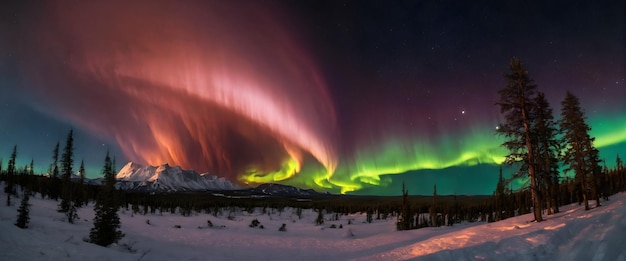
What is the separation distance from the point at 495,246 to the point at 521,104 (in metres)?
14.8

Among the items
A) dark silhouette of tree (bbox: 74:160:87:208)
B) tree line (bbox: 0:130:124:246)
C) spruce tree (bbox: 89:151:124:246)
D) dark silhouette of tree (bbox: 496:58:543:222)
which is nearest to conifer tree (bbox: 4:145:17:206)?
tree line (bbox: 0:130:124:246)

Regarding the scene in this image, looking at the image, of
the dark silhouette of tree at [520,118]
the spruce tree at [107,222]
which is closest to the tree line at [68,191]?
the spruce tree at [107,222]

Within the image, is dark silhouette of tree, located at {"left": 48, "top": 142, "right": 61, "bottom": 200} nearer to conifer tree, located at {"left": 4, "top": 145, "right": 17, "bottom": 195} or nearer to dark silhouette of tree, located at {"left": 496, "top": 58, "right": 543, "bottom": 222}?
conifer tree, located at {"left": 4, "top": 145, "right": 17, "bottom": 195}

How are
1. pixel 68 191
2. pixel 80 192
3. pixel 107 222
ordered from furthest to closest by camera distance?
1. pixel 80 192
2. pixel 68 191
3. pixel 107 222

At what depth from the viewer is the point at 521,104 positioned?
27.4 m

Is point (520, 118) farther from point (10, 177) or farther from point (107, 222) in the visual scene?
point (10, 177)

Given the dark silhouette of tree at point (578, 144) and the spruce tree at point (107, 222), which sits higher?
the dark silhouette of tree at point (578, 144)

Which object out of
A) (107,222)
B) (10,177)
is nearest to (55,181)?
(10,177)

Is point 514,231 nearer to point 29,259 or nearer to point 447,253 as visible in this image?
point 447,253

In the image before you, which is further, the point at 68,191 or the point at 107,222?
the point at 68,191

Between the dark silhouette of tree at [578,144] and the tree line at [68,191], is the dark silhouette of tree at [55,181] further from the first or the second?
the dark silhouette of tree at [578,144]

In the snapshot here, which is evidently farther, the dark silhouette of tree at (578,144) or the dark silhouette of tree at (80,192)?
the dark silhouette of tree at (80,192)

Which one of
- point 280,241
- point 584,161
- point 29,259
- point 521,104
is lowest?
point 280,241

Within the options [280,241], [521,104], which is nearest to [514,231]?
[521,104]
